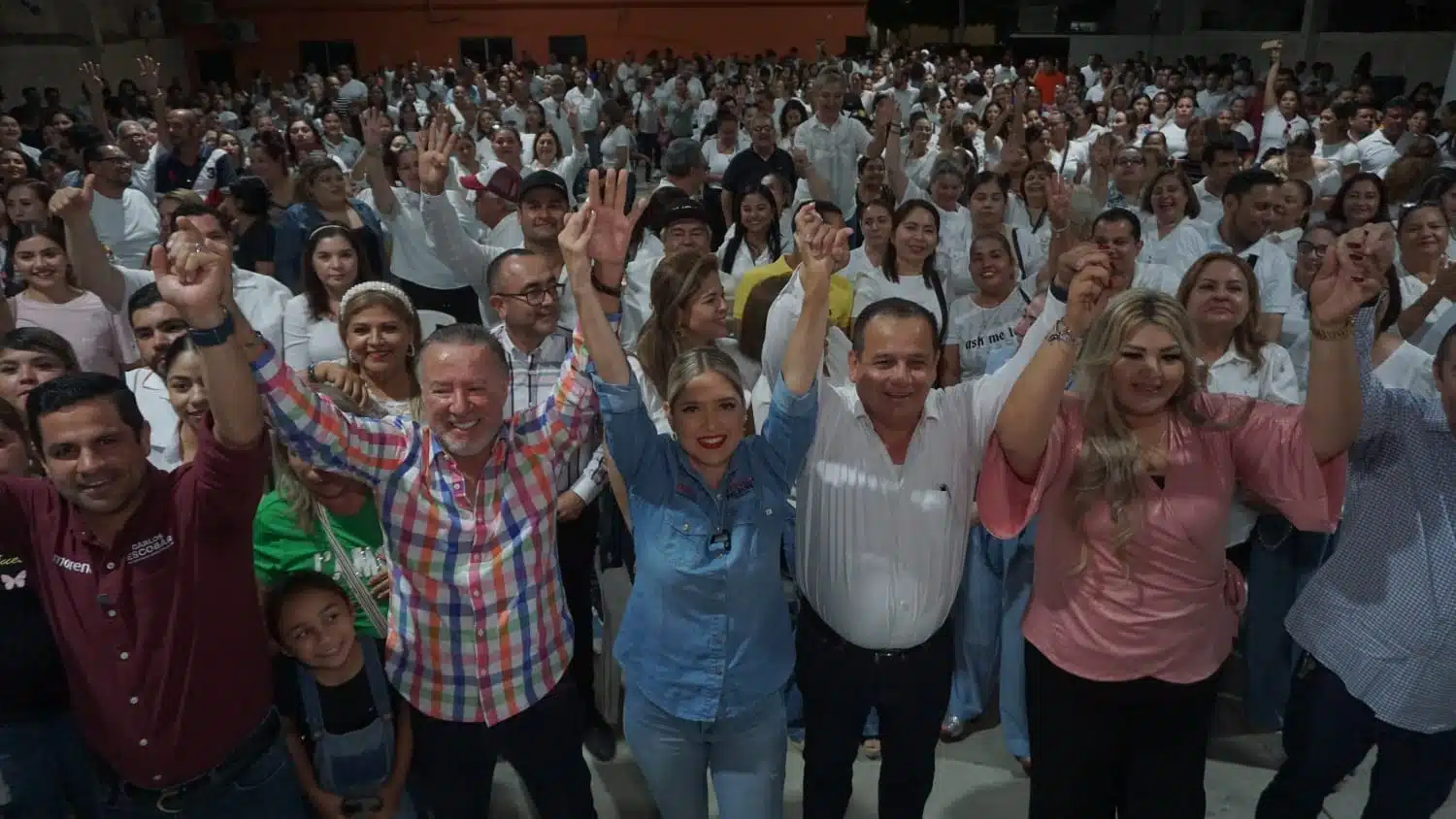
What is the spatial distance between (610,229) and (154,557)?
114cm

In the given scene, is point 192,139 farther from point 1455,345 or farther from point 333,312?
point 1455,345

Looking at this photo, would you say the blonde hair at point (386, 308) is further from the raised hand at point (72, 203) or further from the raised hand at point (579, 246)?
the raised hand at point (72, 203)

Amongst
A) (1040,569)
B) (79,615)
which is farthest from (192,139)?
(1040,569)

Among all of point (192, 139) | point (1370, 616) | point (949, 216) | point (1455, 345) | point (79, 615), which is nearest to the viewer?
point (79, 615)

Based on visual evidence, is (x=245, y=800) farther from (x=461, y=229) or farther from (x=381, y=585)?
(x=461, y=229)

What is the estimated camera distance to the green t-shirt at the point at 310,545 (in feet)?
7.56

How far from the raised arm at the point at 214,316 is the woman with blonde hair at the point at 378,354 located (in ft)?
2.50

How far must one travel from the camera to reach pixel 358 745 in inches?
89.2

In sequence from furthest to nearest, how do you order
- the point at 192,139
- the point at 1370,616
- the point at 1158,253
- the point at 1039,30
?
1. the point at 1039,30
2. the point at 192,139
3. the point at 1158,253
4. the point at 1370,616

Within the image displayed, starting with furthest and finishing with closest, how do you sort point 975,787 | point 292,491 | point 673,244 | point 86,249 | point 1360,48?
1. point 1360,48
2. point 673,244
3. point 86,249
4. point 975,787
5. point 292,491

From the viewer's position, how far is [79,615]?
184 cm

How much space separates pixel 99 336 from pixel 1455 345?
4.19m

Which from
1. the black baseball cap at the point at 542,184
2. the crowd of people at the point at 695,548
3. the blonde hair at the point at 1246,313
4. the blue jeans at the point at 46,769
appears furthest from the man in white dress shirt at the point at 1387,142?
the blue jeans at the point at 46,769

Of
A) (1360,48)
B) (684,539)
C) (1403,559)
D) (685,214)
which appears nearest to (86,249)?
(685,214)
